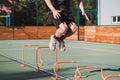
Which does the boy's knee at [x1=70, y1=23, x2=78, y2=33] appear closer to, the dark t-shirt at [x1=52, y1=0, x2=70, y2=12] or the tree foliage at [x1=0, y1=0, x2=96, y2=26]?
the dark t-shirt at [x1=52, y1=0, x2=70, y2=12]

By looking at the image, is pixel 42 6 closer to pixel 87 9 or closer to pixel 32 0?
pixel 32 0

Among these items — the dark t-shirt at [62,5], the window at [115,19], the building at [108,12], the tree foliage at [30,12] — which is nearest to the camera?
the dark t-shirt at [62,5]

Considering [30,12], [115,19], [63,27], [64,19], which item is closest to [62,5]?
[64,19]

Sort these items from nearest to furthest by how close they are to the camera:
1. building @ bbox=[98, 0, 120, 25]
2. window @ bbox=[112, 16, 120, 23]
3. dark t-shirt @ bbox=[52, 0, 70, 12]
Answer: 1. dark t-shirt @ bbox=[52, 0, 70, 12]
2. building @ bbox=[98, 0, 120, 25]
3. window @ bbox=[112, 16, 120, 23]

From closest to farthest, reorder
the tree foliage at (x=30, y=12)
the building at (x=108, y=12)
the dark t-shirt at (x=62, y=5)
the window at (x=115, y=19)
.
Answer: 1. the dark t-shirt at (x=62, y=5)
2. the building at (x=108, y=12)
3. the window at (x=115, y=19)
4. the tree foliage at (x=30, y=12)

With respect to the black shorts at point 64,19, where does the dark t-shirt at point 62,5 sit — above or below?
above

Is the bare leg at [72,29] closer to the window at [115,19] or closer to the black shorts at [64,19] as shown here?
the black shorts at [64,19]

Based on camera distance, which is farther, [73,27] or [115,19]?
[115,19]

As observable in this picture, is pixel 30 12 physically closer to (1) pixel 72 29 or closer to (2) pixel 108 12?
(2) pixel 108 12

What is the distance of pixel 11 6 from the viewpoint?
115ft

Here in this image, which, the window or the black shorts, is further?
the window

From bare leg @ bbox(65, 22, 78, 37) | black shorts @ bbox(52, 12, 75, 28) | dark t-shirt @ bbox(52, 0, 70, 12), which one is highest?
dark t-shirt @ bbox(52, 0, 70, 12)

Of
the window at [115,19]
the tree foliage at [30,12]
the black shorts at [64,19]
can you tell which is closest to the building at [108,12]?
the window at [115,19]

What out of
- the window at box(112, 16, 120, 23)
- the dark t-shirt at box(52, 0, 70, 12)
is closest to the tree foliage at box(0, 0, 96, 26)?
the window at box(112, 16, 120, 23)
